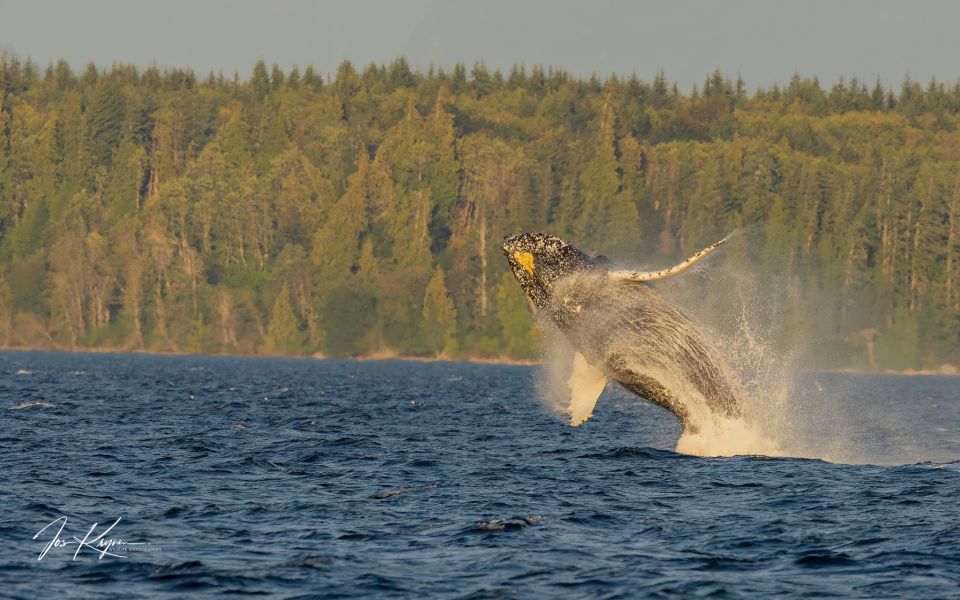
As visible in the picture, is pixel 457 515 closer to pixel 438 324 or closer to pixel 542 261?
pixel 542 261

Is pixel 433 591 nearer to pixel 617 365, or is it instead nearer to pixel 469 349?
pixel 617 365

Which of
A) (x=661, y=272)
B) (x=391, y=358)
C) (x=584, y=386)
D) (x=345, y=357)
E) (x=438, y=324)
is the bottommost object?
(x=391, y=358)

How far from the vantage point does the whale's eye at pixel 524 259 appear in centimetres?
2775

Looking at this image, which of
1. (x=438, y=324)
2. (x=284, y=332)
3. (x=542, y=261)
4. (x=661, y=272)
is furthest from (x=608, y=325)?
(x=284, y=332)

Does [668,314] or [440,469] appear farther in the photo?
[440,469]

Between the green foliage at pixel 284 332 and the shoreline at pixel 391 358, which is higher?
the green foliage at pixel 284 332

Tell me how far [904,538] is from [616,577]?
5.87 m

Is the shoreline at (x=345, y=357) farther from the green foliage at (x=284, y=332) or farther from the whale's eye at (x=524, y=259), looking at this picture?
the whale's eye at (x=524, y=259)

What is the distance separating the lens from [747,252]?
17650 cm

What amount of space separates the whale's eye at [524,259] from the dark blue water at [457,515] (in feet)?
14.7

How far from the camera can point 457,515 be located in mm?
25078

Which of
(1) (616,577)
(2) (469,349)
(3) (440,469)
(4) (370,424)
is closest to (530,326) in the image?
(2) (469,349)

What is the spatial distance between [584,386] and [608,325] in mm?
1436

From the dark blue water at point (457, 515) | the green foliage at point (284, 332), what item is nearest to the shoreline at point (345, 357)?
the green foliage at point (284, 332)
